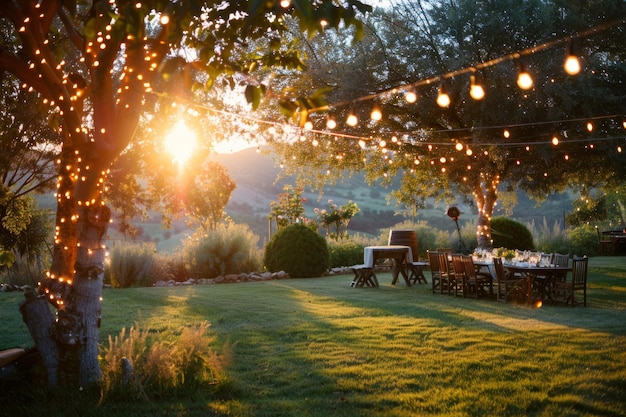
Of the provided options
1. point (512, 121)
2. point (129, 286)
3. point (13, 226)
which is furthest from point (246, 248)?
point (512, 121)

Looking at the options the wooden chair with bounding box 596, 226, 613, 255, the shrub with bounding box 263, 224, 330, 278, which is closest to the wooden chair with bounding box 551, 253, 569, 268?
the shrub with bounding box 263, 224, 330, 278

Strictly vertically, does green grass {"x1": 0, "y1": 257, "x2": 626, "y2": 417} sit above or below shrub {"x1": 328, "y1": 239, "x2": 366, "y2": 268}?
below

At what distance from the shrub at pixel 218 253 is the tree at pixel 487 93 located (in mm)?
2884

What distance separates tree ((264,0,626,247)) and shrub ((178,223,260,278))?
2.88 metres

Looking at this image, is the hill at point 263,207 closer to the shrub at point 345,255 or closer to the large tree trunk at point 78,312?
the shrub at point 345,255

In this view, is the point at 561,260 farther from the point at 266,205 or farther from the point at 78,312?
the point at 266,205

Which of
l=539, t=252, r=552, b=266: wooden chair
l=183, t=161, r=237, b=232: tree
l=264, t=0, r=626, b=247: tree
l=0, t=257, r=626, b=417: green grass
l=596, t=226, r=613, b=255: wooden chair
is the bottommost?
l=0, t=257, r=626, b=417: green grass

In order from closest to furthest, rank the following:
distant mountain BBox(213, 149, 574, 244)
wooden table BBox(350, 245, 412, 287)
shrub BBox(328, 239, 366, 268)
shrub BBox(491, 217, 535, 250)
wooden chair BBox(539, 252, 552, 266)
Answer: wooden chair BBox(539, 252, 552, 266) < wooden table BBox(350, 245, 412, 287) < shrub BBox(328, 239, 366, 268) < shrub BBox(491, 217, 535, 250) < distant mountain BBox(213, 149, 574, 244)

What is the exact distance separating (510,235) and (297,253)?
7.57 metres

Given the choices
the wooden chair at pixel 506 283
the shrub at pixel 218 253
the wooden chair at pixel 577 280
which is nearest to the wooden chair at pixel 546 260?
the wooden chair at pixel 577 280

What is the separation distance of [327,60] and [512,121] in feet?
15.9

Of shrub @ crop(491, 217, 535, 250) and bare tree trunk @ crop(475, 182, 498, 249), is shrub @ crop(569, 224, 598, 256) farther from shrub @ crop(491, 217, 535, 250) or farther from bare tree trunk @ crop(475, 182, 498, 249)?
bare tree trunk @ crop(475, 182, 498, 249)

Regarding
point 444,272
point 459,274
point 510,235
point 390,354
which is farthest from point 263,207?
point 390,354

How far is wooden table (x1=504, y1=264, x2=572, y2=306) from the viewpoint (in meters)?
10.2
